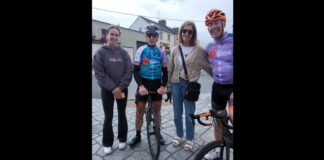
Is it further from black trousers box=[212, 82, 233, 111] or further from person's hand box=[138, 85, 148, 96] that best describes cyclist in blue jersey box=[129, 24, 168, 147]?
black trousers box=[212, 82, 233, 111]

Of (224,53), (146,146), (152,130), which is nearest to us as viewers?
(224,53)

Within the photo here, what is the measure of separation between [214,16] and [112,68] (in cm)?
156

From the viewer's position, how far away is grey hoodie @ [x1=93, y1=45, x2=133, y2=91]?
2.50 meters

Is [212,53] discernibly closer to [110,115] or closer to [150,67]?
[150,67]

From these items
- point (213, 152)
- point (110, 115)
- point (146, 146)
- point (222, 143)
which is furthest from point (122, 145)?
point (222, 143)

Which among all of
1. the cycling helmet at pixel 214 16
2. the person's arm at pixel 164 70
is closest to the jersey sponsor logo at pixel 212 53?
the cycling helmet at pixel 214 16

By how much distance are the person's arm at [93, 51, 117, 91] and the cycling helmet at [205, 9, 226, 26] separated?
1536 millimetres

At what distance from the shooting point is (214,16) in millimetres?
2219

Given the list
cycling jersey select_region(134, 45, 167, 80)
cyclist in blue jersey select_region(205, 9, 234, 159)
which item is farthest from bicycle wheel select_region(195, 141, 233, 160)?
cycling jersey select_region(134, 45, 167, 80)

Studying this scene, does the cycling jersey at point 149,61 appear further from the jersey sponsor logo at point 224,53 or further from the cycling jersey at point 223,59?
the jersey sponsor logo at point 224,53
